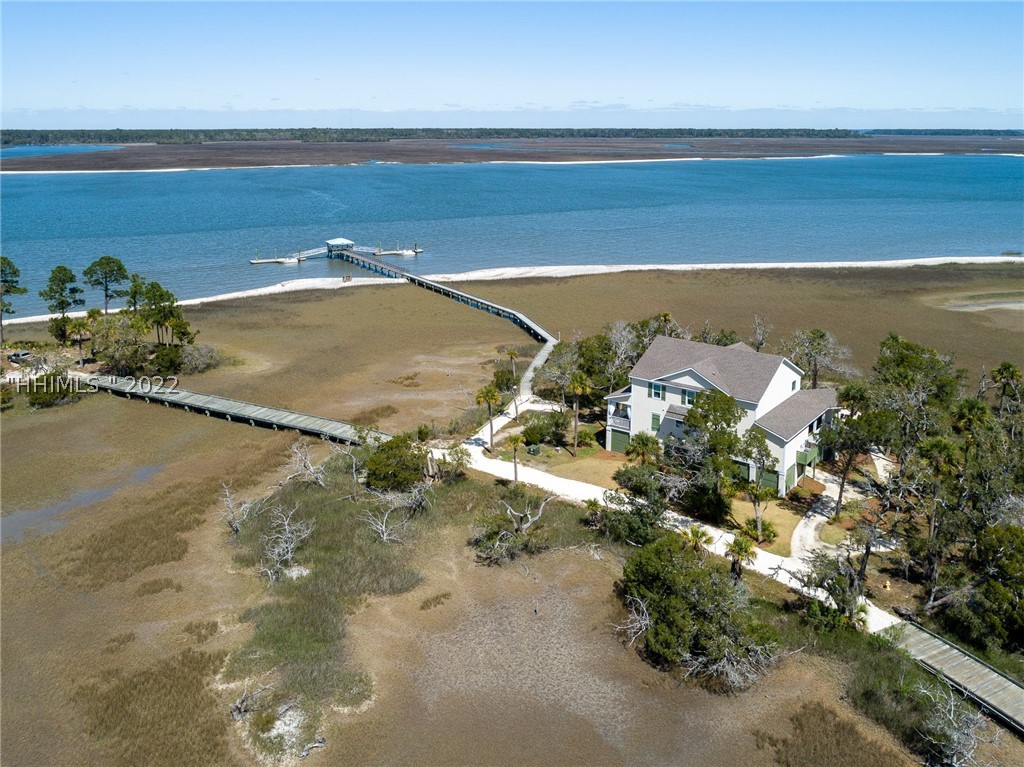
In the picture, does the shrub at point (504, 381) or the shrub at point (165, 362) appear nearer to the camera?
the shrub at point (504, 381)

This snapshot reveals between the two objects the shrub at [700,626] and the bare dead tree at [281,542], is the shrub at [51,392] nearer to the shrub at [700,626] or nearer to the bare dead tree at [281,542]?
the bare dead tree at [281,542]

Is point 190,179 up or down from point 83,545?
up

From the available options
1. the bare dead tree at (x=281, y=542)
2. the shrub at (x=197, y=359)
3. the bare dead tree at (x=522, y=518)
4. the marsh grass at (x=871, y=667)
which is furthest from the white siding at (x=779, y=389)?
the shrub at (x=197, y=359)

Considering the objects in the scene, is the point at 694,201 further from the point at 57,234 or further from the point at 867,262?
the point at 57,234

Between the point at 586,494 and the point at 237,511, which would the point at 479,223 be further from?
the point at 237,511

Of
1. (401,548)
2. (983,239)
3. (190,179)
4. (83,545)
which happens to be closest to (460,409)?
(401,548)

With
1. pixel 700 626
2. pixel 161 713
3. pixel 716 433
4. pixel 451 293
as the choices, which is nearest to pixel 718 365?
pixel 716 433
